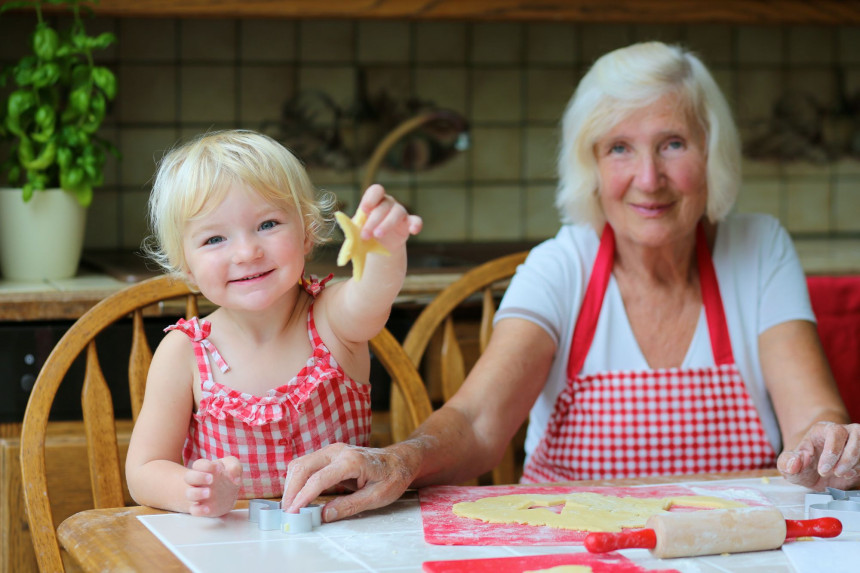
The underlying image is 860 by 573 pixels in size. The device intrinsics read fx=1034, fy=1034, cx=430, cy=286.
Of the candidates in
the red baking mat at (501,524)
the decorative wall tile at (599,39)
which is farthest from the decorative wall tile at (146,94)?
the red baking mat at (501,524)

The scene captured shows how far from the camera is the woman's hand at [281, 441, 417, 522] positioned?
3.14 ft

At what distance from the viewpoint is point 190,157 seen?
1.07 meters

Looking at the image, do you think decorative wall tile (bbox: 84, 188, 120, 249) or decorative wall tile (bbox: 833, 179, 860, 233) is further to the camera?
decorative wall tile (bbox: 833, 179, 860, 233)

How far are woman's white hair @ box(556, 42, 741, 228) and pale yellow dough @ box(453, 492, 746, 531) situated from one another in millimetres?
613

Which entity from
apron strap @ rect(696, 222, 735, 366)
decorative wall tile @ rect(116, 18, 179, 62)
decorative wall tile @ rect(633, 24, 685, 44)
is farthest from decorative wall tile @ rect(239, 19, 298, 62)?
apron strap @ rect(696, 222, 735, 366)

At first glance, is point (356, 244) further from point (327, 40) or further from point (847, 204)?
point (847, 204)

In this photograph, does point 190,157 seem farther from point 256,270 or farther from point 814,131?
point 814,131

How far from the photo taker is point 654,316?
60.3 inches

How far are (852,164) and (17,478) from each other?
2.20 metres

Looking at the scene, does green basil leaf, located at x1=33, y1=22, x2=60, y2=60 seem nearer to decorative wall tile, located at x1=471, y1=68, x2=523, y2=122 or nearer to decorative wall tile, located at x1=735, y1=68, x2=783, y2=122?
decorative wall tile, located at x1=471, y1=68, x2=523, y2=122

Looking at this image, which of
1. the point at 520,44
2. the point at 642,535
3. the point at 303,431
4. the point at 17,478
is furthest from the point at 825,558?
the point at 520,44

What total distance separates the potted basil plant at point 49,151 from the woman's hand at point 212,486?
3.66 ft

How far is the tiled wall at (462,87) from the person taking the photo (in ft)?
7.84

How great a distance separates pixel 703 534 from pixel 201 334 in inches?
22.0
